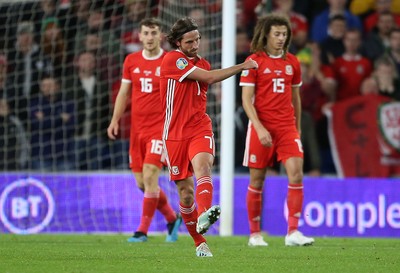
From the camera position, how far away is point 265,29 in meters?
10.9

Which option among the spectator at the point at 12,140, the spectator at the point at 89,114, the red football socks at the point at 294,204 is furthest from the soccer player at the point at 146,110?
the spectator at the point at 12,140

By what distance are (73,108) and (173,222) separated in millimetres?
3852

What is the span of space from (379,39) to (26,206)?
5.74 metres

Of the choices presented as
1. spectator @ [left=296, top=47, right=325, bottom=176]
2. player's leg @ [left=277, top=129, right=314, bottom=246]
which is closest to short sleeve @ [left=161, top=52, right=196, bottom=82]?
player's leg @ [left=277, top=129, right=314, bottom=246]

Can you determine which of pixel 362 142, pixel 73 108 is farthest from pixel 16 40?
pixel 362 142

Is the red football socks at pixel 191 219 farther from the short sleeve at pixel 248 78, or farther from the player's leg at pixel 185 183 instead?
the short sleeve at pixel 248 78

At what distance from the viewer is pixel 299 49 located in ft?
51.1

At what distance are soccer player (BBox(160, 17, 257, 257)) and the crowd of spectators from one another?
5.73m

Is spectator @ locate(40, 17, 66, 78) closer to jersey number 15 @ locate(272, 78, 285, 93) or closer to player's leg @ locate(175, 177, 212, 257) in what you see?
jersey number 15 @ locate(272, 78, 285, 93)

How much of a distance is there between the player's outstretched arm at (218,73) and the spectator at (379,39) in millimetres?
7309

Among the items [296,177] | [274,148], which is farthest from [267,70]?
[296,177]

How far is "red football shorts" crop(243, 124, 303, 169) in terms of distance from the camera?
10719 millimetres

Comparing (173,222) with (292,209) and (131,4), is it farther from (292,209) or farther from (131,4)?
(131,4)

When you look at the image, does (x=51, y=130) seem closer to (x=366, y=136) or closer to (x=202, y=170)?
(x=366, y=136)
